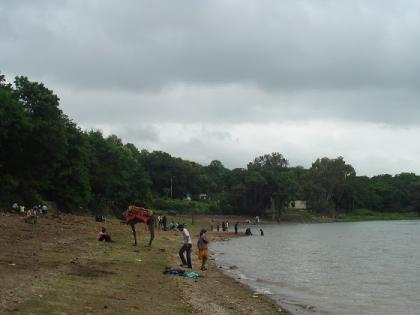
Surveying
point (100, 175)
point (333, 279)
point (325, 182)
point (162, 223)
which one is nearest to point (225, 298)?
point (333, 279)

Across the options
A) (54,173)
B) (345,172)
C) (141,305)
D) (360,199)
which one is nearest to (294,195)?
(345,172)

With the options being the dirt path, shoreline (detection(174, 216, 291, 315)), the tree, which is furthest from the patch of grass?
the tree

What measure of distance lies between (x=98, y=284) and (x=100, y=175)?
234 ft

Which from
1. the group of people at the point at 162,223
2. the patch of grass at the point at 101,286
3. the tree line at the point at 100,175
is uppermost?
the tree line at the point at 100,175

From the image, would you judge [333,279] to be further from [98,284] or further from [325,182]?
[325,182]

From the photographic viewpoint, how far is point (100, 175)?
3450 inches

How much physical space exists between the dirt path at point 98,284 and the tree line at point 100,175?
2796 centimetres

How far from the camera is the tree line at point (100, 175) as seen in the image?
57812 mm

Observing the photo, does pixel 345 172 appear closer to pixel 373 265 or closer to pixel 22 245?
pixel 373 265

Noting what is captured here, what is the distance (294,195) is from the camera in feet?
518

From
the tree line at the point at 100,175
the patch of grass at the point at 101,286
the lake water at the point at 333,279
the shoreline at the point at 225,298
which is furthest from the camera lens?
the tree line at the point at 100,175

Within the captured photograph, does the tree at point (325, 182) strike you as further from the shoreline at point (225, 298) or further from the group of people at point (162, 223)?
the shoreline at point (225, 298)

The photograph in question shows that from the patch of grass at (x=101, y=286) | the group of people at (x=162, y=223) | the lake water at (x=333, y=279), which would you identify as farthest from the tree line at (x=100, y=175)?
A: the patch of grass at (x=101, y=286)

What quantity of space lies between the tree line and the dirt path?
1101 inches
